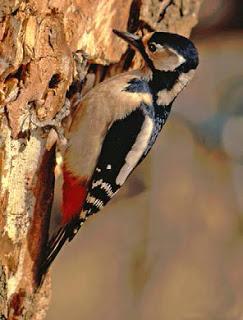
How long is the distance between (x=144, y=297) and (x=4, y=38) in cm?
251

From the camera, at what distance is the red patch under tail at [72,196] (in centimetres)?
315

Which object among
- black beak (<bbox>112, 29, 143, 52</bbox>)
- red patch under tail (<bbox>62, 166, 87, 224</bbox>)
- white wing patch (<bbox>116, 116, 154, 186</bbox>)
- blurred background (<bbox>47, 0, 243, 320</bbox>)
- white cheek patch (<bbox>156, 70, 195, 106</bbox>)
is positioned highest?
black beak (<bbox>112, 29, 143, 52</bbox>)

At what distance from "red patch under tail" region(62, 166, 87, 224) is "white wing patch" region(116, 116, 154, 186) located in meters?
0.13

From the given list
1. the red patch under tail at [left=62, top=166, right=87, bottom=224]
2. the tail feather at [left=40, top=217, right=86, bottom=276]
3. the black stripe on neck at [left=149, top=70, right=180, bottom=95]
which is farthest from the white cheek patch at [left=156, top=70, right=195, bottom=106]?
the tail feather at [left=40, top=217, right=86, bottom=276]

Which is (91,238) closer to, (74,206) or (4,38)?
(74,206)

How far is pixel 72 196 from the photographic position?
10.4 ft

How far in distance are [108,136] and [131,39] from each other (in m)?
0.39

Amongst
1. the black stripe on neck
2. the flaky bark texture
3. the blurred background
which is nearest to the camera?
the flaky bark texture

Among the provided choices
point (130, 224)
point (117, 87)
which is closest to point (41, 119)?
point (117, 87)

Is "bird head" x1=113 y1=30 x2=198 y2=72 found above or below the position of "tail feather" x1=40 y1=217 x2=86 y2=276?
above

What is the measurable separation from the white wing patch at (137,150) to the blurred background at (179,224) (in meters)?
1.54

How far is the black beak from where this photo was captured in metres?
3.27

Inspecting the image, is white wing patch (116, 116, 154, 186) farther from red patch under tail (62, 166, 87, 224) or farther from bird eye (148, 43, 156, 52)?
bird eye (148, 43, 156, 52)

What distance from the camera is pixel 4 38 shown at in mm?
2713
